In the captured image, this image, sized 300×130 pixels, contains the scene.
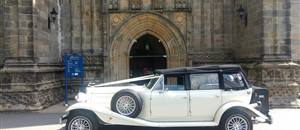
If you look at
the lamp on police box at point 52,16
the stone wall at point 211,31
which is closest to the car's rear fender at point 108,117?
the lamp on police box at point 52,16

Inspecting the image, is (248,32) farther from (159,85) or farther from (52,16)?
(52,16)

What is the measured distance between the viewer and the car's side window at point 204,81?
7859 mm

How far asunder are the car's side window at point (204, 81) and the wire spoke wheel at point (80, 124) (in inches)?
93.6

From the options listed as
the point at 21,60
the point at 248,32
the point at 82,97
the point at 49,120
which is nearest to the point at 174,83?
the point at 82,97

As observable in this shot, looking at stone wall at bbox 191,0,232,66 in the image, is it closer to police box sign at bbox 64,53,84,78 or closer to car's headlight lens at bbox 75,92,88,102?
police box sign at bbox 64,53,84,78

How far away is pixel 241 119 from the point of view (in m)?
7.57

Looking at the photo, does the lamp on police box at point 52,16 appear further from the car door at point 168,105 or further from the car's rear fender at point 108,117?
the car door at point 168,105

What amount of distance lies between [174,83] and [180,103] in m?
0.52

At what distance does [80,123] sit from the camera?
7621 millimetres

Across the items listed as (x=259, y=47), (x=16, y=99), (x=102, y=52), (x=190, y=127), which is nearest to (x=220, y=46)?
(x=259, y=47)

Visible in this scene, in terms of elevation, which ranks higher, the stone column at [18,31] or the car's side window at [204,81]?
the stone column at [18,31]

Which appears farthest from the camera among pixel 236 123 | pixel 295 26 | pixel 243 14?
pixel 243 14

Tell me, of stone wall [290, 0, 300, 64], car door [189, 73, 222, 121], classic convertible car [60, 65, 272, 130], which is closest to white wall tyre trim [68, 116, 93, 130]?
classic convertible car [60, 65, 272, 130]

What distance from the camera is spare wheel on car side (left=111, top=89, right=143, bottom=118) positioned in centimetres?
754
